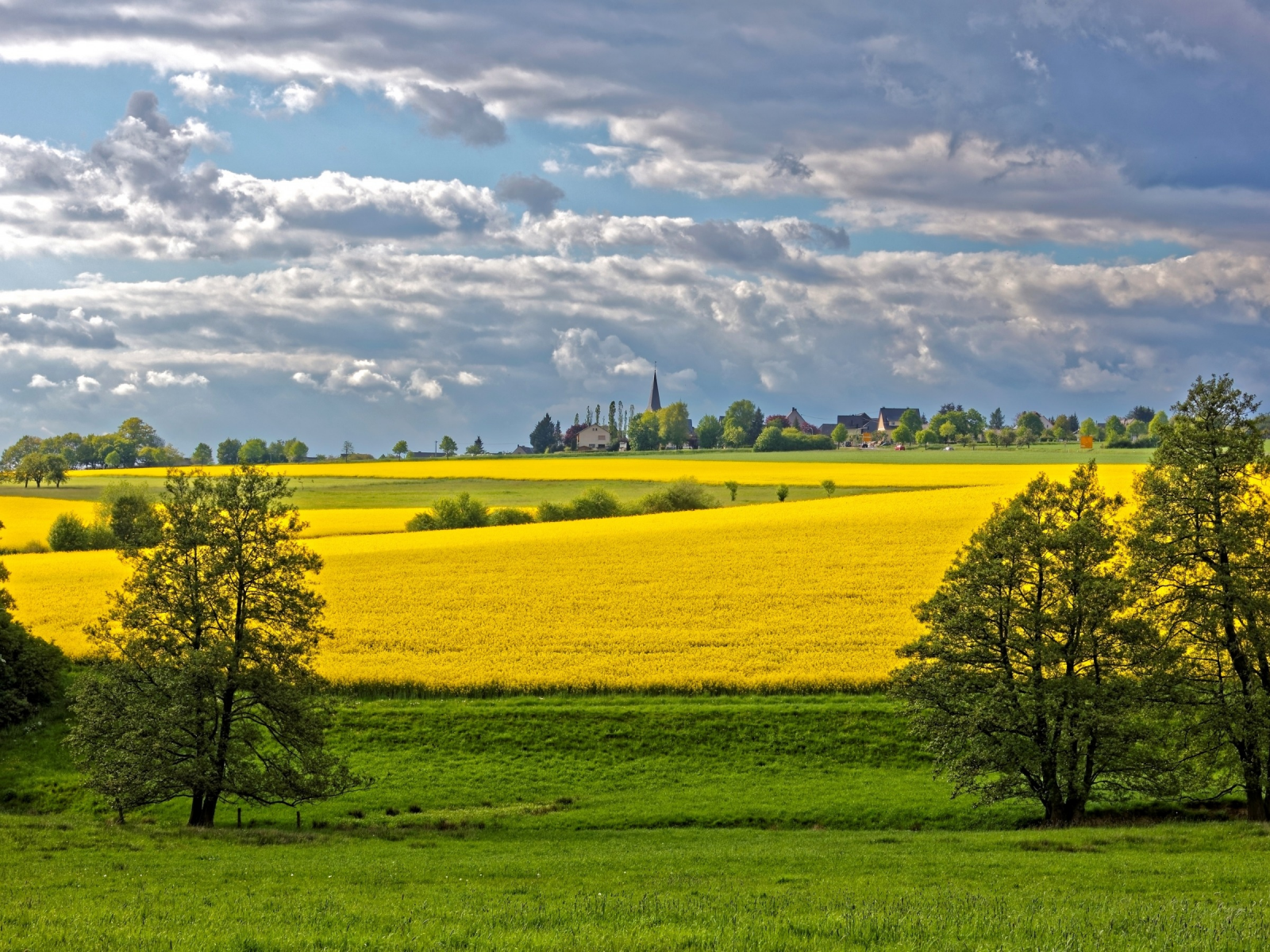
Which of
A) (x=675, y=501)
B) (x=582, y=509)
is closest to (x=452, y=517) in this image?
(x=582, y=509)

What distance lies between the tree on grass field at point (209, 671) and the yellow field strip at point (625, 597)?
31.8 ft

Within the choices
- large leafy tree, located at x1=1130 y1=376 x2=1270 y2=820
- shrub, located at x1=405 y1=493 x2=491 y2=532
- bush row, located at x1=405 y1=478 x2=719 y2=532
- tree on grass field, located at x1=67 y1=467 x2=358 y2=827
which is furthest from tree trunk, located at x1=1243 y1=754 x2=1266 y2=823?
shrub, located at x1=405 y1=493 x2=491 y2=532

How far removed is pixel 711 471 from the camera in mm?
126750

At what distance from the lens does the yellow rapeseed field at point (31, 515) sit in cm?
8119

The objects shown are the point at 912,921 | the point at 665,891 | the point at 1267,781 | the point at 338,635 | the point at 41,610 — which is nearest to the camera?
the point at 912,921

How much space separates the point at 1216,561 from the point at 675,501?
6218 cm

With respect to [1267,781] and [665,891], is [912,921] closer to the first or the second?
[665,891]

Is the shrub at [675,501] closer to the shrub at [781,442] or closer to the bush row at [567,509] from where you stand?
the bush row at [567,509]

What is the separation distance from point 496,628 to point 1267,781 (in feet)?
96.1

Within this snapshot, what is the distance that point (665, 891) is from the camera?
16734 millimetres

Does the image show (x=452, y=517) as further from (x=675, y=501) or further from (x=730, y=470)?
(x=730, y=470)

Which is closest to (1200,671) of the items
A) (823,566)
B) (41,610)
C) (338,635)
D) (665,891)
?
(665,891)

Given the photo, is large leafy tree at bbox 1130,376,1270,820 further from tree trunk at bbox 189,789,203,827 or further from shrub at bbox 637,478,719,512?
shrub at bbox 637,478,719,512

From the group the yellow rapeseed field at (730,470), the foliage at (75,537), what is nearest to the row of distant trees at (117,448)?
the yellow rapeseed field at (730,470)
